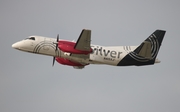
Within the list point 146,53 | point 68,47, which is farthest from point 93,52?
point 146,53

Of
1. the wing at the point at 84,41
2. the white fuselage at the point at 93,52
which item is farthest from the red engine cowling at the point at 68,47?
the white fuselage at the point at 93,52

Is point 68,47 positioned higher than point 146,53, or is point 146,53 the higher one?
point 68,47

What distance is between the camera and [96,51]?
39.6 metres

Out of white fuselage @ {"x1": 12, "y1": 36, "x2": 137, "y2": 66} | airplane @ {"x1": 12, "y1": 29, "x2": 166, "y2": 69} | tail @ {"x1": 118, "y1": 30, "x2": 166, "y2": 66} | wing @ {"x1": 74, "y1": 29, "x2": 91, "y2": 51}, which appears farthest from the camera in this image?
white fuselage @ {"x1": 12, "y1": 36, "x2": 137, "y2": 66}

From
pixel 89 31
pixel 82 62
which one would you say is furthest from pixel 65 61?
pixel 89 31

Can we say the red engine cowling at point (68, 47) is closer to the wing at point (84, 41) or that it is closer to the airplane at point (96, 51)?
the airplane at point (96, 51)

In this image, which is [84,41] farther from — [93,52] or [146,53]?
[146,53]

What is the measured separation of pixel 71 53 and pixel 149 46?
8.55 metres

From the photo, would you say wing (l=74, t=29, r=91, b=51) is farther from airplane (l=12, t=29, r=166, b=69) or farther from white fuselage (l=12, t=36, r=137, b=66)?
white fuselage (l=12, t=36, r=137, b=66)

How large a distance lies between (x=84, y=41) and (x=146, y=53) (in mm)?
6923

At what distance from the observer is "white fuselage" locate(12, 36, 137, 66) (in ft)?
129

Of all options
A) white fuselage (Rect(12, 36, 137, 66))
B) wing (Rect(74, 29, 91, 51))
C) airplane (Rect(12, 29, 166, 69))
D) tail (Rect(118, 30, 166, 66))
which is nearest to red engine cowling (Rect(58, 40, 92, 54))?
airplane (Rect(12, 29, 166, 69))

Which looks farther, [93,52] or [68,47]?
→ [93,52]

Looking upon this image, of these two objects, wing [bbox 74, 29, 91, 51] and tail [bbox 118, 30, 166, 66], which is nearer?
wing [bbox 74, 29, 91, 51]
